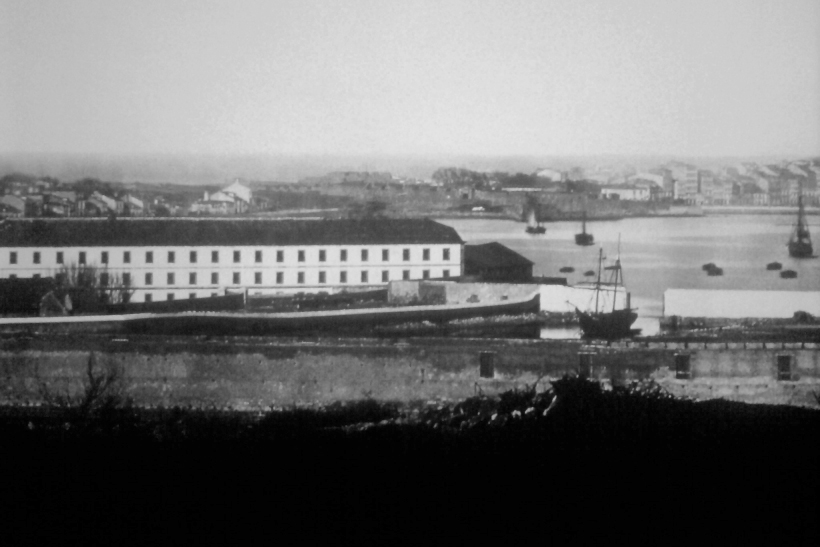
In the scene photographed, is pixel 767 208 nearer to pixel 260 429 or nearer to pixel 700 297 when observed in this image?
pixel 700 297

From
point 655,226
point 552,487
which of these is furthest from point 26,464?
point 655,226

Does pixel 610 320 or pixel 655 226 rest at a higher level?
pixel 655 226

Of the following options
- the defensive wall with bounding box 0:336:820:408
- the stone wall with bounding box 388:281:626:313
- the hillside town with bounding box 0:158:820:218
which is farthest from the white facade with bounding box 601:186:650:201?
the defensive wall with bounding box 0:336:820:408

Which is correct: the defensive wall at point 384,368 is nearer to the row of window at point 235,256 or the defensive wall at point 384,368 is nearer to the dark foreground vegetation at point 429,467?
the dark foreground vegetation at point 429,467

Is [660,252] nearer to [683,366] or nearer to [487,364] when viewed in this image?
[683,366]

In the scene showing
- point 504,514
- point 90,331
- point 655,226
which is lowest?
point 504,514

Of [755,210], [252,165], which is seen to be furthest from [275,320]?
[755,210]

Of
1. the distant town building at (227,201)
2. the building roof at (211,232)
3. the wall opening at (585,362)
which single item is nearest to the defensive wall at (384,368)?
the wall opening at (585,362)

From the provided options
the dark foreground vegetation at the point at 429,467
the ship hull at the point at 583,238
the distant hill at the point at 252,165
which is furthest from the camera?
the ship hull at the point at 583,238
